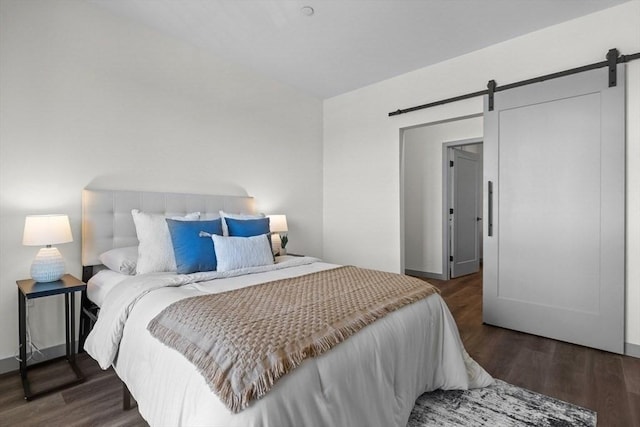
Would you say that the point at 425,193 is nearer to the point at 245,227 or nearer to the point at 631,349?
the point at 631,349

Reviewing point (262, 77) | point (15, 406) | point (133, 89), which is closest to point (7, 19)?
point (133, 89)

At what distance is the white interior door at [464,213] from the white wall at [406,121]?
65.7 inches

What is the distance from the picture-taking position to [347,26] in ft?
9.50

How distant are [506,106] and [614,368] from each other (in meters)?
2.32

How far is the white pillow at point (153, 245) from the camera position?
2324mm

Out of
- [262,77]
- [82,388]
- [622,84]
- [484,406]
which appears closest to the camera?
[484,406]

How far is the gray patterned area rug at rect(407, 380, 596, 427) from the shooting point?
1715mm

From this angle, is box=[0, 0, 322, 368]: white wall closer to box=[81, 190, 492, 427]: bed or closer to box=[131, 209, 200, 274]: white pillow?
box=[81, 190, 492, 427]: bed

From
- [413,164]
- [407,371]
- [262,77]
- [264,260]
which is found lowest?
[407,371]

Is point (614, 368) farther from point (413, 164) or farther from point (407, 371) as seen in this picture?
point (413, 164)

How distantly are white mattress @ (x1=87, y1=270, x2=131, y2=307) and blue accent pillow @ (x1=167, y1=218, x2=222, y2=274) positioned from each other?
38cm

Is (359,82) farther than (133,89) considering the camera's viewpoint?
Yes

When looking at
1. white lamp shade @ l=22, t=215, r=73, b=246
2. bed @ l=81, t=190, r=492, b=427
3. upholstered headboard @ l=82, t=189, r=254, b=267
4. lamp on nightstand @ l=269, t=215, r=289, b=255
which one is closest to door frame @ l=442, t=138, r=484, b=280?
lamp on nightstand @ l=269, t=215, r=289, b=255

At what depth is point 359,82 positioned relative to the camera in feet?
13.6
